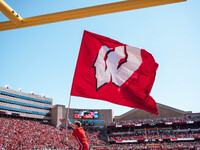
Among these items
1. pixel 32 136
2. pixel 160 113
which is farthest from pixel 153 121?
pixel 32 136

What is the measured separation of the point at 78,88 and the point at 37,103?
4986 cm

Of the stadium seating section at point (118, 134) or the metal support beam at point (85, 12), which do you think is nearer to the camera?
the metal support beam at point (85, 12)

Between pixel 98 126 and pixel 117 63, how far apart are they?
170 feet

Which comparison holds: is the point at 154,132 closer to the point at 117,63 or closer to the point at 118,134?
the point at 118,134

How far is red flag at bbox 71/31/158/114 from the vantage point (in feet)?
22.1

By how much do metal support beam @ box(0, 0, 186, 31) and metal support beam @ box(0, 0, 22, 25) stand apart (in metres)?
0.11

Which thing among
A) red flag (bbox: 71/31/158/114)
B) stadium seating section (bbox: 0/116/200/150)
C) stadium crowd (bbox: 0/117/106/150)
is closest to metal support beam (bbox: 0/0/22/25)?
red flag (bbox: 71/31/158/114)

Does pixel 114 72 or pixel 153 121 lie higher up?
pixel 114 72

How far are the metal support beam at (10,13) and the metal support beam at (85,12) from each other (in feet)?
0.36

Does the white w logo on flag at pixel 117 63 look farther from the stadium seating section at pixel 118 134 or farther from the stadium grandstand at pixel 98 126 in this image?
the stadium grandstand at pixel 98 126

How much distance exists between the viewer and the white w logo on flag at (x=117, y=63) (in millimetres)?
6984

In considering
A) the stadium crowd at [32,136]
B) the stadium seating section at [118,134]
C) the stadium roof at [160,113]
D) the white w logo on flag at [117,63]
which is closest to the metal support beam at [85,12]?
the white w logo on flag at [117,63]

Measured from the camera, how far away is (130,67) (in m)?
7.13

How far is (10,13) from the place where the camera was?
2699mm
